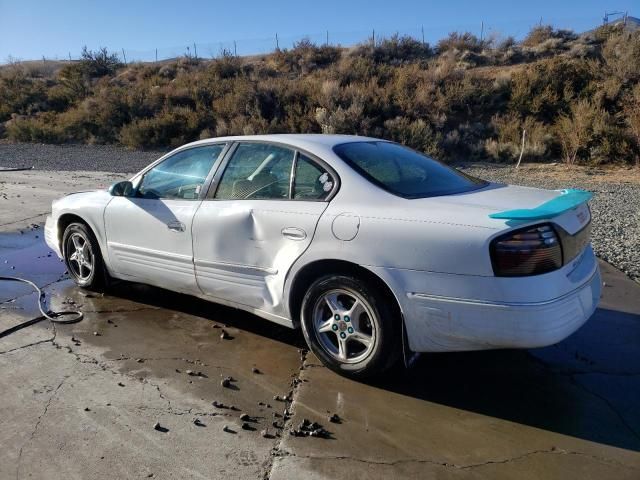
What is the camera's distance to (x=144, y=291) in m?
5.51

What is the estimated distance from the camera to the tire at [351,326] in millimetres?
3412

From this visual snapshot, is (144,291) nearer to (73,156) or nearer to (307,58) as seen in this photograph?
(73,156)

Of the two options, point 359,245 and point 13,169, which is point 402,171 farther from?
point 13,169

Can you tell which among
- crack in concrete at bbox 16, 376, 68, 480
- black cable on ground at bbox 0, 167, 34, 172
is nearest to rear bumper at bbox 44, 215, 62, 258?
crack in concrete at bbox 16, 376, 68, 480

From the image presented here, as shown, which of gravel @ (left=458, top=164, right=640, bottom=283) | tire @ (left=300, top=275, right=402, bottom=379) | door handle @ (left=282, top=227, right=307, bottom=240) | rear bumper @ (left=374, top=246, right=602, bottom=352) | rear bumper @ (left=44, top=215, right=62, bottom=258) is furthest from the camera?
gravel @ (left=458, top=164, right=640, bottom=283)

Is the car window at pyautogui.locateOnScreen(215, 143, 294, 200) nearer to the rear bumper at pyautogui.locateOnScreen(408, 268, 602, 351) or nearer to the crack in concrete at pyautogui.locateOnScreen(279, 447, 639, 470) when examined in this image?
the rear bumper at pyautogui.locateOnScreen(408, 268, 602, 351)

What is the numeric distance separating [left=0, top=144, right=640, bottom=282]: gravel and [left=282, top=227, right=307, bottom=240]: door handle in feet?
13.1

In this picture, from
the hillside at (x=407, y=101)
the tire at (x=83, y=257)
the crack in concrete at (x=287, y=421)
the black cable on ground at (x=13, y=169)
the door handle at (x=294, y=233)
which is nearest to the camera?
the crack in concrete at (x=287, y=421)

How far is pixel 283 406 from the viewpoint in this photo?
334 cm

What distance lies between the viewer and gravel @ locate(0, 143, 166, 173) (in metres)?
16.9

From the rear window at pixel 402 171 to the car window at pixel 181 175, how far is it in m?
1.15

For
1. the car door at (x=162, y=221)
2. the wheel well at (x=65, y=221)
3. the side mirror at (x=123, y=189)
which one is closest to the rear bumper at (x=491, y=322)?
the car door at (x=162, y=221)

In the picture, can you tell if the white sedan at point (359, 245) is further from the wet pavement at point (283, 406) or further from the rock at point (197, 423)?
the rock at point (197, 423)

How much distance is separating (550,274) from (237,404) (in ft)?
6.30
